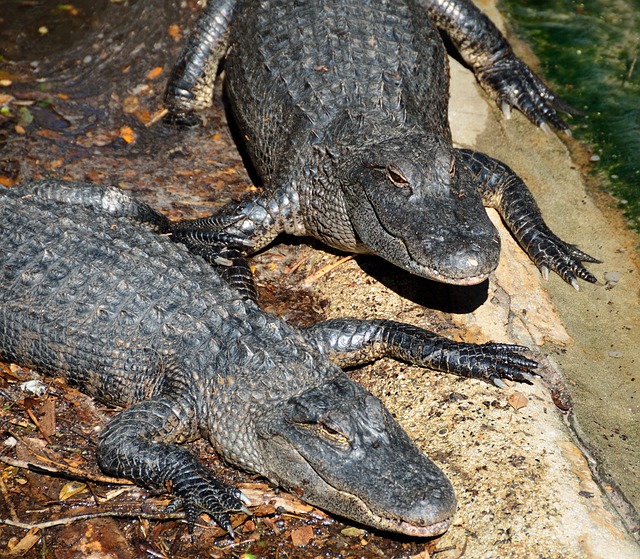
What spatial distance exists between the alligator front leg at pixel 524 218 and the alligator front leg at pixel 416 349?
96 cm

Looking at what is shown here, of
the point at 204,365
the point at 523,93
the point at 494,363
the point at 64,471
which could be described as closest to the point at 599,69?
the point at 523,93

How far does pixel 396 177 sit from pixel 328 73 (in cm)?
121

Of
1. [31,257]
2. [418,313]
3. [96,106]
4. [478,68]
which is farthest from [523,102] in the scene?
[31,257]

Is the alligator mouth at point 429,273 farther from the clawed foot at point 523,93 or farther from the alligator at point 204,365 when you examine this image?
the clawed foot at point 523,93

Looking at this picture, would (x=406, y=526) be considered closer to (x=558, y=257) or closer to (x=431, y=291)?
(x=431, y=291)

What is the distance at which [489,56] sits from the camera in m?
7.02

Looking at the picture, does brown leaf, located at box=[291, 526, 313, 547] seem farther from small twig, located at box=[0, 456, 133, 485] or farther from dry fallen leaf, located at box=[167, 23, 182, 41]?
dry fallen leaf, located at box=[167, 23, 182, 41]

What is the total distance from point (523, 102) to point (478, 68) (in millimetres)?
613

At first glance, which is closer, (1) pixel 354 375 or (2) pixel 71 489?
(2) pixel 71 489

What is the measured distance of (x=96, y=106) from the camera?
270 inches

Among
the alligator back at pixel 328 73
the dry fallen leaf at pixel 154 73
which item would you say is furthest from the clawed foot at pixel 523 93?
the dry fallen leaf at pixel 154 73

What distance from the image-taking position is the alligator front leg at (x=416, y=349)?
14.4 feet

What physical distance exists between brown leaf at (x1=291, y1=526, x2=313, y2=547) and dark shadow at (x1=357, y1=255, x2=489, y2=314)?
5.33ft

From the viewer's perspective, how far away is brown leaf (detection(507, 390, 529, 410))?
165 inches
